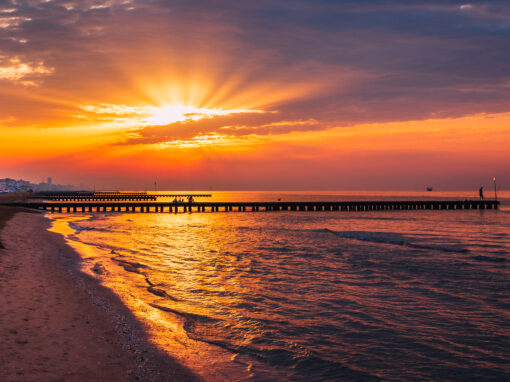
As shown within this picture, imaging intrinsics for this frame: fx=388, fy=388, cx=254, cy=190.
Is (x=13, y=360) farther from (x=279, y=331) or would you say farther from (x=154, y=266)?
(x=154, y=266)

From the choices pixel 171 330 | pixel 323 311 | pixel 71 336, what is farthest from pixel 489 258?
pixel 71 336

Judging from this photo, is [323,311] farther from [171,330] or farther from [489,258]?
[489,258]

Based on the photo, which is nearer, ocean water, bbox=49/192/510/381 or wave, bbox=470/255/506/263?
ocean water, bbox=49/192/510/381

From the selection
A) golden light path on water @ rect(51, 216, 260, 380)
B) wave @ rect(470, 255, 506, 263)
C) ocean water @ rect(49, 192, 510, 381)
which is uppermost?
golden light path on water @ rect(51, 216, 260, 380)

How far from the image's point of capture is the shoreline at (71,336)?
6.27m

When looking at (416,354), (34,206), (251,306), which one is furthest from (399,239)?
(34,206)

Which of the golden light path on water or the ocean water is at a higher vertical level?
the golden light path on water

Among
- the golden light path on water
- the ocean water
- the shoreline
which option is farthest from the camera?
the ocean water

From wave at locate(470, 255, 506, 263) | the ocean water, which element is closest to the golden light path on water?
the ocean water

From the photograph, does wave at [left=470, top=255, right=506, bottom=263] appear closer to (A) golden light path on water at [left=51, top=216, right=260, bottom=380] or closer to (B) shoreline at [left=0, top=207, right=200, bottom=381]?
(A) golden light path on water at [left=51, top=216, right=260, bottom=380]

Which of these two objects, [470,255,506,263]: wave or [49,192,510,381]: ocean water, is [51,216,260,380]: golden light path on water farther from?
[470,255,506,263]: wave

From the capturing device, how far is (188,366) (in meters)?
6.89

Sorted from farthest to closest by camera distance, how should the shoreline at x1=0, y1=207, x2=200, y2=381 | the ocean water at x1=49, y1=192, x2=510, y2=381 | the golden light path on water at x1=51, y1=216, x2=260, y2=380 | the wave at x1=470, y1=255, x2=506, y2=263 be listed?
the wave at x1=470, y1=255, x2=506, y2=263 < the ocean water at x1=49, y1=192, x2=510, y2=381 < the golden light path on water at x1=51, y1=216, x2=260, y2=380 < the shoreline at x1=0, y1=207, x2=200, y2=381

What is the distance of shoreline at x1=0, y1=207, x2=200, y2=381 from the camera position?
6270mm
